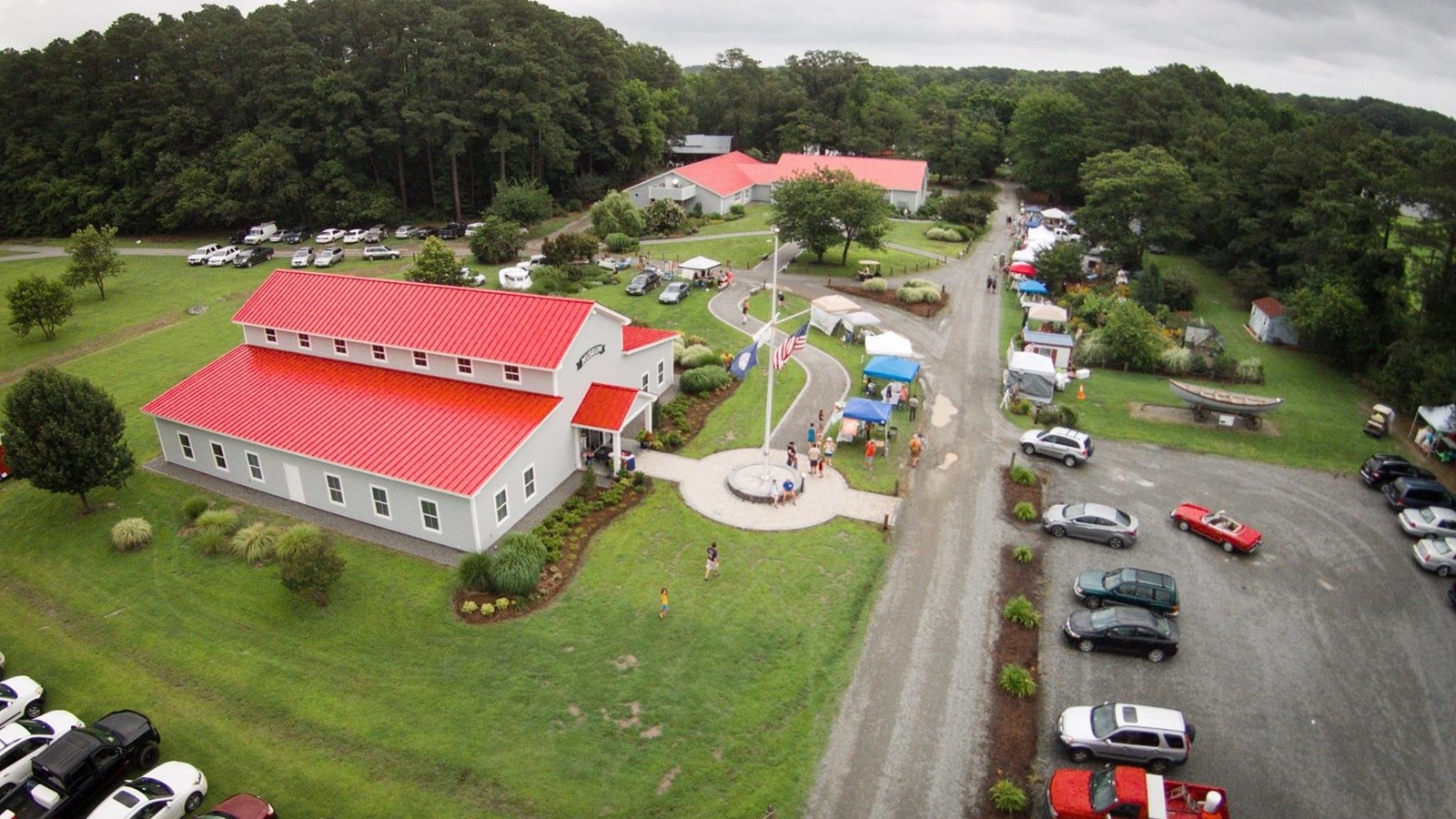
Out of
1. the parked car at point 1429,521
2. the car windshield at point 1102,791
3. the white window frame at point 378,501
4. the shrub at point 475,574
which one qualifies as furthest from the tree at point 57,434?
the parked car at point 1429,521

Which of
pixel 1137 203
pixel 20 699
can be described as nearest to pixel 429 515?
pixel 20 699

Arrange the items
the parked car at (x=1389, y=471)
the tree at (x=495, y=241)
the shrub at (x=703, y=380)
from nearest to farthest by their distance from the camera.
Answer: the parked car at (x=1389, y=471) < the shrub at (x=703, y=380) < the tree at (x=495, y=241)

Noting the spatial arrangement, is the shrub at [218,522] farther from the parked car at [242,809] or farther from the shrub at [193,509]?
the parked car at [242,809]

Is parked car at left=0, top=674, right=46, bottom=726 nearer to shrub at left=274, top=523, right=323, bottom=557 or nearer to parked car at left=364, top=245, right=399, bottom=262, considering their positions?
shrub at left=274, top=523, right=323, bottom=557

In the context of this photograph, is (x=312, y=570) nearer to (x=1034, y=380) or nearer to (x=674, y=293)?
(x=1034, y=380)

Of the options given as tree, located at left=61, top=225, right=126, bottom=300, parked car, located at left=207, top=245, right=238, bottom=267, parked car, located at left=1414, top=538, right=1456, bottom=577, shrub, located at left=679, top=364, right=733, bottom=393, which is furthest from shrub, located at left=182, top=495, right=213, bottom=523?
parked car, located at left=207, top=245, right=238, bottom=267

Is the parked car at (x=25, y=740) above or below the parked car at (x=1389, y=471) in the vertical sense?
below

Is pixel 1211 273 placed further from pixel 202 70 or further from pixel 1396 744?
pixel 202 70
